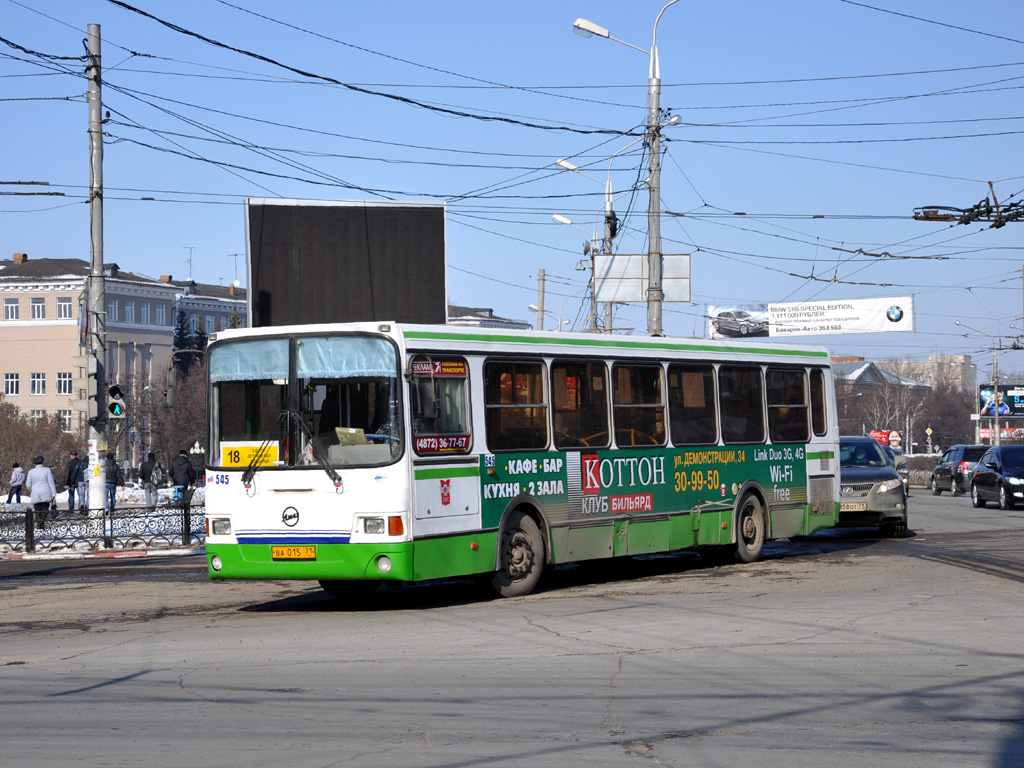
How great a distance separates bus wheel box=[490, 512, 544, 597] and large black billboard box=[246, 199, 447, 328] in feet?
54.4

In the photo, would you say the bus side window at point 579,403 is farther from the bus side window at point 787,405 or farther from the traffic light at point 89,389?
the traffic light at point 89,389

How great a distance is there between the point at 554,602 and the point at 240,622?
10.5 feet

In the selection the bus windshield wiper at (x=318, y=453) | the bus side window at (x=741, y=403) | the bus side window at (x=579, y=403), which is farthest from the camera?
the bus side window at (x=741, y=403)

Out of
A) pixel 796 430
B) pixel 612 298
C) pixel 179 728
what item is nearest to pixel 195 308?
pixel 612 298

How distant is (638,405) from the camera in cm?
1559

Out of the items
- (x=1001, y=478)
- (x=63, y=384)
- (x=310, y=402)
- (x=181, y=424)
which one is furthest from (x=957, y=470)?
(x=63, y=384)

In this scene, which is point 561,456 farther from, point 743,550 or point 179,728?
point 179,728

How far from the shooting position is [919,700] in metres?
7.96

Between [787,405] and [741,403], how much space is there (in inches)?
49.3

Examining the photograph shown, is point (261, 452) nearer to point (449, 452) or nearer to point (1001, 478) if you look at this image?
point (449, 452)

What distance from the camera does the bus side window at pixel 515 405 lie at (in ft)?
44.3

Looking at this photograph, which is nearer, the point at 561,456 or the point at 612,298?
the point at 561,456

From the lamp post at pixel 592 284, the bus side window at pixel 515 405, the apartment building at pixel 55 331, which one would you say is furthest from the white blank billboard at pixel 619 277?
the apartment building at pixel 55 331

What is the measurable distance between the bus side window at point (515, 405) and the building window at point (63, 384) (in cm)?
10963
